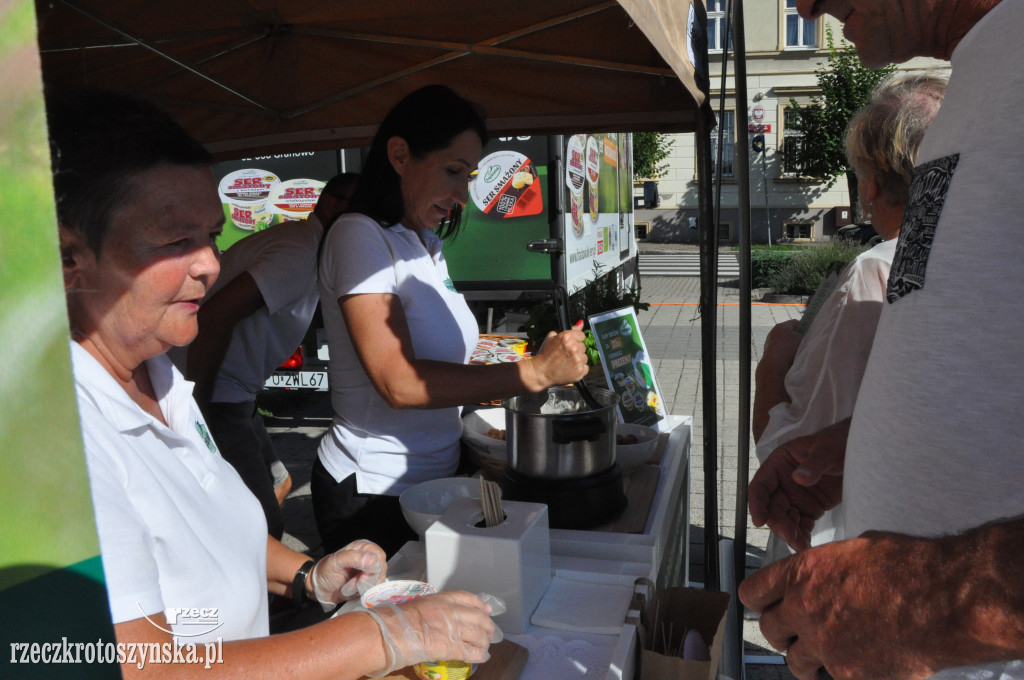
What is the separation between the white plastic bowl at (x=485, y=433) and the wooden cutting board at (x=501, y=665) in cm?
72

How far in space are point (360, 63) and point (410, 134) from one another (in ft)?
3.04

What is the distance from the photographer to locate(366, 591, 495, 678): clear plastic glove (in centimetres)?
110

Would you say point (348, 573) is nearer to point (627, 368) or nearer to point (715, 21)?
point (627, 368)

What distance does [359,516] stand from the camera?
6.68 ft

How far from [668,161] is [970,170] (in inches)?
1114

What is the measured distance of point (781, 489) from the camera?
1827mm

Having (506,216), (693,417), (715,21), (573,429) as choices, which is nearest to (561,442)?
(573,429)

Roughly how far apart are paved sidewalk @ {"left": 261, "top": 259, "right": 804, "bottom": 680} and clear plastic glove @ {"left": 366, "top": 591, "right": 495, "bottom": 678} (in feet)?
7.08

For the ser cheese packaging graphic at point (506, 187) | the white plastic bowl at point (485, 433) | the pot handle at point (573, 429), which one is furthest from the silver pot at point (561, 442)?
the ser cheese packaging graphic at point (506, 187)

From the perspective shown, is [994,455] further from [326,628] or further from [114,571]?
[114,571]

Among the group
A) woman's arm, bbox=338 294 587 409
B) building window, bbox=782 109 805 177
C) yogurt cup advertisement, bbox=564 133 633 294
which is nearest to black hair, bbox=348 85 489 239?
woman's arm, bbox=338 294 587 409

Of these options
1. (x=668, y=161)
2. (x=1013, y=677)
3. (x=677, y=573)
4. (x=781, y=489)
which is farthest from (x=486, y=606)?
(x=668, y=161)
